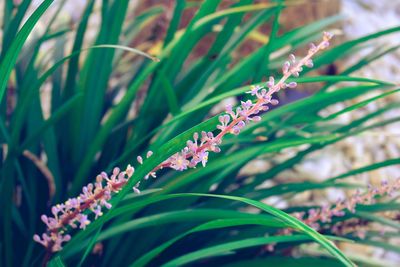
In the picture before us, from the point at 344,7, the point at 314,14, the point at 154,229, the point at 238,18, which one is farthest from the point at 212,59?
the point at 344,7

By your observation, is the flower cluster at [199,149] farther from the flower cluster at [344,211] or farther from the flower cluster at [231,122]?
the flower cluster at [344,211]

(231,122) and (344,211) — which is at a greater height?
(344,211)

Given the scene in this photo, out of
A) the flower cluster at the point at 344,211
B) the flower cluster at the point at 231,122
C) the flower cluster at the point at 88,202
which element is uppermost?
the flower cluster at the point at 344,211

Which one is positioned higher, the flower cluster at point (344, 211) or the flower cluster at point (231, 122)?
the flower cluster at point (344, 211)

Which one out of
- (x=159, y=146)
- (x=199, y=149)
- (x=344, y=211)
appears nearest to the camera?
(x=199, y=149)

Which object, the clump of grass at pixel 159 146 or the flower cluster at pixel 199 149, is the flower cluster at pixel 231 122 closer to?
the flower cluster at pixel 199 149

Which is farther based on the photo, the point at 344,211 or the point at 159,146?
the point at 344,211

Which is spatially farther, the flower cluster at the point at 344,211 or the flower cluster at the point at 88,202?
the flower cluster at the point at 344,211

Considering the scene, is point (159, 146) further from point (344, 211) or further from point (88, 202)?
point (344, 211)

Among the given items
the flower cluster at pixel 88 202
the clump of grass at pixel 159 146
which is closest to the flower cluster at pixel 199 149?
the flower cluster at pixel 88 202

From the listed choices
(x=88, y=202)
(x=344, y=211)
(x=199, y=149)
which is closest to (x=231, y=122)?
(x=199, y=149)

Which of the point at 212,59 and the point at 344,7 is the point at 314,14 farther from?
the point at 212,59

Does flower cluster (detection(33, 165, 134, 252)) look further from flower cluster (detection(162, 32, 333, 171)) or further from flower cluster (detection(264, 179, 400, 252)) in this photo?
flower cluster (detection(264, 179, 400, 252))
